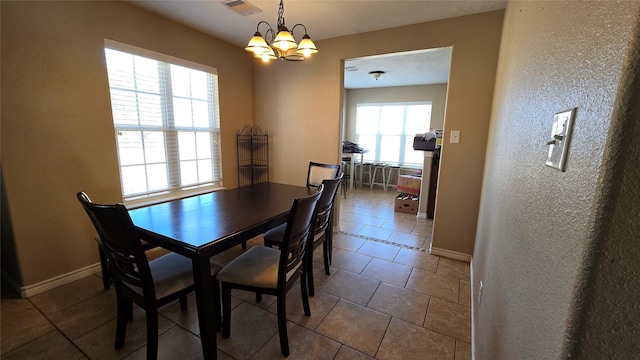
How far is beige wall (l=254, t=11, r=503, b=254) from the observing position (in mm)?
2479

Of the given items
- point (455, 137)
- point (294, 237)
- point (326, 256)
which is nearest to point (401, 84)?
point (455, 137)

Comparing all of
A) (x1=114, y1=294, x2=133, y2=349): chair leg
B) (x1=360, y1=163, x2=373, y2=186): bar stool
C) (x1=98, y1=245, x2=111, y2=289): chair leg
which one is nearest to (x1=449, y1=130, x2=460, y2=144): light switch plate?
(x1=114, y1=294, x2=133, y2=349): chair leg

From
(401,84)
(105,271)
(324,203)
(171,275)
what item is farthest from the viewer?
(401,84)

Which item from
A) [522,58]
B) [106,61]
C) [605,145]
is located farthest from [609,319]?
[106,61]

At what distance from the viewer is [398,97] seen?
20.6ft

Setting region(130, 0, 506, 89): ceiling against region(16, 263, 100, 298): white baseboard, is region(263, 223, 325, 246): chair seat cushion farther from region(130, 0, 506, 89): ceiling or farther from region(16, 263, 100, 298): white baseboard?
region(130, 0, 506, 89): ceiling

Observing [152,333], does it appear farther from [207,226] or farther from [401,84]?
[401,84]

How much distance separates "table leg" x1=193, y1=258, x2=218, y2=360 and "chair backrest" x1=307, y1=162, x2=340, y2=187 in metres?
1.73

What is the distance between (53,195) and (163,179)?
3.02ft

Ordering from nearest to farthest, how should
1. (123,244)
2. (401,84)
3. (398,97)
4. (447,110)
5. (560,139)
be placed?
1. (560,139)
2. (123,244)
3. (447,110)
4. (401,84)
5. (398,97)

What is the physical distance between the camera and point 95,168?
234 cm

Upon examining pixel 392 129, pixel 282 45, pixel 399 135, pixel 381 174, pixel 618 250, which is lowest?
pixel 381 174

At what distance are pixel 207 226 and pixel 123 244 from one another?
404 mm

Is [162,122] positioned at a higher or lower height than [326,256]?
higher
